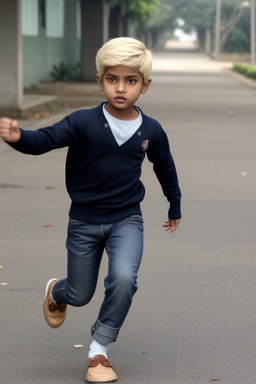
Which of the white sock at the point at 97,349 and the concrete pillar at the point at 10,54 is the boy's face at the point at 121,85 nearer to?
the white sock at the point at 97,349

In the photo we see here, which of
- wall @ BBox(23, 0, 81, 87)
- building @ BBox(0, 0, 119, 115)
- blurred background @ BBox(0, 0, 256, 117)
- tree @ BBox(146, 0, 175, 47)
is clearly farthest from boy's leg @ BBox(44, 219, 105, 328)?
tree @ BBox(146, 0, 175, 47)

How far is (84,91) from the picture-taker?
2955 centimetres

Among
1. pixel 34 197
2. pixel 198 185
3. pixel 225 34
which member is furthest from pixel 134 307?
pixel 225 34

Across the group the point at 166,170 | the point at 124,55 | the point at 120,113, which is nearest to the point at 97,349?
the point at 166,170

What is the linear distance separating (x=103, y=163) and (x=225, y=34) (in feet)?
334

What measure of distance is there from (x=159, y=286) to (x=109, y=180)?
1.91 m

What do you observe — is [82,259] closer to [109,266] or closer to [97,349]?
[109,266]

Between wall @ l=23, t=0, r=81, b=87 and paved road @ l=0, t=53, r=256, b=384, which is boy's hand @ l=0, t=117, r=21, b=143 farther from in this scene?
wall @ l=23, t=0, r=81, b=87

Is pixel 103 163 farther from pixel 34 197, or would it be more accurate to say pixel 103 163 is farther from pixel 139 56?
pixel 34 197

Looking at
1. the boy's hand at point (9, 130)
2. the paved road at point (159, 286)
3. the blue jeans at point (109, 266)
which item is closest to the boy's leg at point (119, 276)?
the blue jeans at point (109, 266)

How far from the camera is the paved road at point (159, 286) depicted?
4605mm

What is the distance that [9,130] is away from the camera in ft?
12.8

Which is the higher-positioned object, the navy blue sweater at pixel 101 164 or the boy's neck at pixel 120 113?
the boy's neck at pixel 120 113

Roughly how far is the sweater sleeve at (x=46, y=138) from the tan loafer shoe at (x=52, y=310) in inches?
34.5
